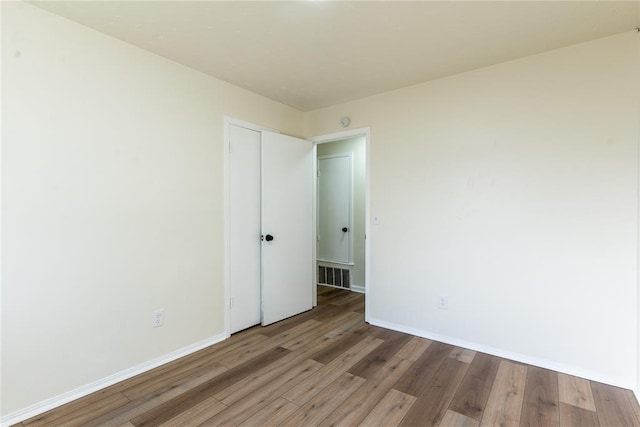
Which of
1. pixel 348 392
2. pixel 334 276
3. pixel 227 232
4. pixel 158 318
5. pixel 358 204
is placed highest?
pixel 358 204

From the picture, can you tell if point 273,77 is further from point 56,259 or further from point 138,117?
point 56,259

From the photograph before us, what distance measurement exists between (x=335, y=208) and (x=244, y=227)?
2035 millimetres

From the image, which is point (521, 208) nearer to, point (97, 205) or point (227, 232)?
point (227, 232)

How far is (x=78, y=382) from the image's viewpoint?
6.82 feet

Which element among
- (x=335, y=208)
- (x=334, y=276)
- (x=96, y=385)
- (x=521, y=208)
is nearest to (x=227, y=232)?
(x=96, y=385)

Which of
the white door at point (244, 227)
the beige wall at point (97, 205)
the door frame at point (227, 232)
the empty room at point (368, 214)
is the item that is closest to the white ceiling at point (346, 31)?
the empty room at point (368, 214)

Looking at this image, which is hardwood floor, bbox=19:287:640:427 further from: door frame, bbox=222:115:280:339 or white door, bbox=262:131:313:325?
white door, bbox=262:131:313:325

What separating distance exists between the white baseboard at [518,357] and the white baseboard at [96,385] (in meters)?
1.89

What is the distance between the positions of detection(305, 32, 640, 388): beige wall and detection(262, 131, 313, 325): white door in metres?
0.91

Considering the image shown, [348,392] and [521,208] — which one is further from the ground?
[521,208]

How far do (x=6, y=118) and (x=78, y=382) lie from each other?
1.71 metres

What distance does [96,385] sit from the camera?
2.16 m

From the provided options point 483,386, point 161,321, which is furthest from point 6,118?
point 483,386

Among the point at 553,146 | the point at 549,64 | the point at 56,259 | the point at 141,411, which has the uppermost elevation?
the point at 549,64
